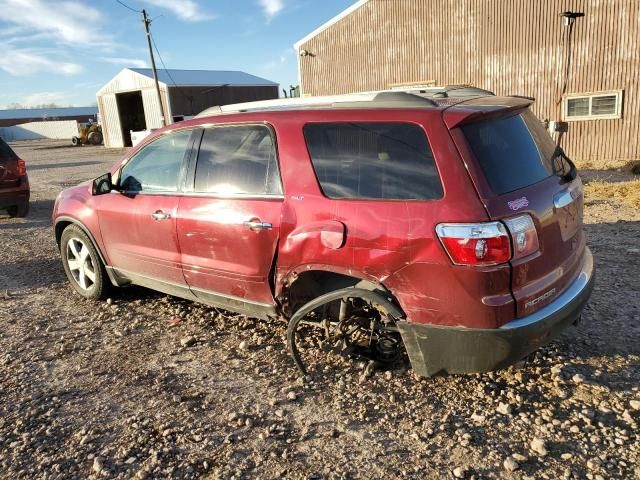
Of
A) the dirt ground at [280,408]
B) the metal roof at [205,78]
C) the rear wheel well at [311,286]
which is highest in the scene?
the metal roof at [205,78]

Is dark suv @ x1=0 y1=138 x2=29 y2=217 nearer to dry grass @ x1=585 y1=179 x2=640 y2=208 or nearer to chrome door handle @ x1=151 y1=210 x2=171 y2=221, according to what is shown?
chrome door handle @ x1=151 y1=210 x2=171 y2=221

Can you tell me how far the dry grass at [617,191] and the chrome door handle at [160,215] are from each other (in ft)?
24.5

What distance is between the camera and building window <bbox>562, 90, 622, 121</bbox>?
1355 cm

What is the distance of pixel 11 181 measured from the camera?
360 inches

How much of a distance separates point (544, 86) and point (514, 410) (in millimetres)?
14021

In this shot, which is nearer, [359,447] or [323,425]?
[359,447]

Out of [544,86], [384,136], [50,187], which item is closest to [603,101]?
[544,86]

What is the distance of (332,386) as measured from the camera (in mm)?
3268

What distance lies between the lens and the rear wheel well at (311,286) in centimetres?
320

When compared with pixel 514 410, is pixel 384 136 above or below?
above

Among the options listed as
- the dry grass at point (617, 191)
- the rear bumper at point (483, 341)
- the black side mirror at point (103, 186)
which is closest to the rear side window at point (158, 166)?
the black side mirror at point (103, 186)

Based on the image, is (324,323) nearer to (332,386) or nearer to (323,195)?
(332,386)

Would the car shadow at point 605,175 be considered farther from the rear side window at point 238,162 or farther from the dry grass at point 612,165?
the rear side window at point 238,162

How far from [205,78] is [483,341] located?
3517cm
